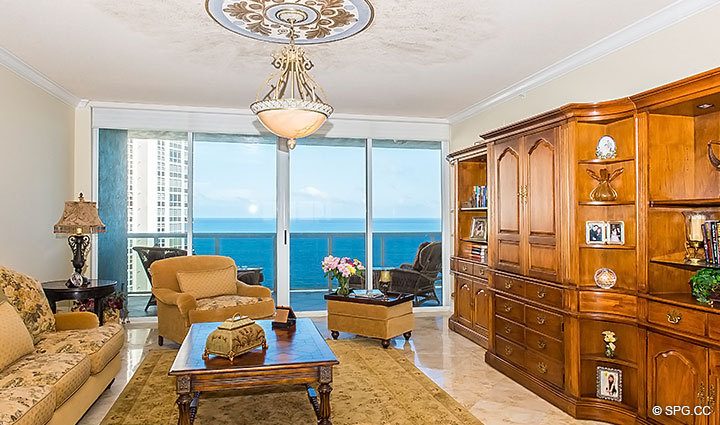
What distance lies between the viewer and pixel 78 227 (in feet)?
16.6

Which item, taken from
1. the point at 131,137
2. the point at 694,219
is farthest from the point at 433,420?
the point at 131,137

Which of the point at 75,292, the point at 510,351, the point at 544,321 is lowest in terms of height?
the point at 510,351

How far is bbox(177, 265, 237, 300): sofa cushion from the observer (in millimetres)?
5316

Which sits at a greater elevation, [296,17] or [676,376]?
[296,17]

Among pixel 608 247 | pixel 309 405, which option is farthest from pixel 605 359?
pixel 309 405

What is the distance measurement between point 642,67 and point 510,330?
7.35 feet

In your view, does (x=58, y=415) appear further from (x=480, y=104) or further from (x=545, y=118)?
(x=480, y=104)

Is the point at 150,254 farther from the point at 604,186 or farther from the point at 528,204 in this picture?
the point at 604,186

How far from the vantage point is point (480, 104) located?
244 inches

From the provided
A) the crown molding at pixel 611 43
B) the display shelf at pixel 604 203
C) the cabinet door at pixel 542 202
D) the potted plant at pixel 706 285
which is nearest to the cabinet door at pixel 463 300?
the cabinet door at pixel 542 202

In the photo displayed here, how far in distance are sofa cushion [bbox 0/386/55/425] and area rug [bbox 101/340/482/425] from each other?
80 cm

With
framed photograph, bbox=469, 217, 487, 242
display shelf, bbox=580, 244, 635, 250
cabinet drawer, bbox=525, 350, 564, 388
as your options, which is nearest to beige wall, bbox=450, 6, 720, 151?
display shelf, bbox=580, 244, 635, 250

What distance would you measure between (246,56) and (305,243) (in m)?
3.47

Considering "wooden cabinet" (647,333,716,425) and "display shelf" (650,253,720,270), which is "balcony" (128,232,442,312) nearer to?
"display shelf" (650,253,720,270)
